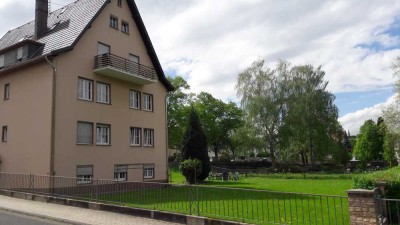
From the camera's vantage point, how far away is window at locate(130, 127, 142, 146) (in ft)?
79.9

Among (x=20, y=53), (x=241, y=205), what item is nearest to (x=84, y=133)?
(x=20, y=53)

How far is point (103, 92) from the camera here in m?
22.5

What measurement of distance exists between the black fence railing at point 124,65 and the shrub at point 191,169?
6.38 metres

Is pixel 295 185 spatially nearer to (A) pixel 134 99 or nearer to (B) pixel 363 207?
(A) pixel 134 99

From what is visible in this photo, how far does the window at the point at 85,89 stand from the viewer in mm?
20875

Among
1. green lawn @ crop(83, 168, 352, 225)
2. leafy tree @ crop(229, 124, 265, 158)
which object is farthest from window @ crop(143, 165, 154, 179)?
leafy tree @ crop(229, 124, 265, 158)

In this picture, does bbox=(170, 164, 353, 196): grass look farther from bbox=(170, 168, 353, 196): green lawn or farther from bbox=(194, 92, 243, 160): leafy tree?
bbox=(194, 92, 243, 160): leafy tree

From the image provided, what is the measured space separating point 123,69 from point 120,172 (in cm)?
635

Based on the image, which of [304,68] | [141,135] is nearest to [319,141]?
[304,68]

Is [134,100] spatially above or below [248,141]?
above

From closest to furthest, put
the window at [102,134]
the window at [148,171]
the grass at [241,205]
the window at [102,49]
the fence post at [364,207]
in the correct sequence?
the fence post at [364,207] → the grass at [241,205] → the window at [102,134] → the window at [102,49] → the window at [148,171]

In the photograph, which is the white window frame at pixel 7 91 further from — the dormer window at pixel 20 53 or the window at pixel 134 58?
the window at pixel 134 58

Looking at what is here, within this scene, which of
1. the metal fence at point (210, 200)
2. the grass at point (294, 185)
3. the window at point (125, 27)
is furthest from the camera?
the window at point (125, 27)

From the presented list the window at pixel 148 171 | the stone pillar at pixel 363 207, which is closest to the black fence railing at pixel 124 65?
the window at pixel 148 171
